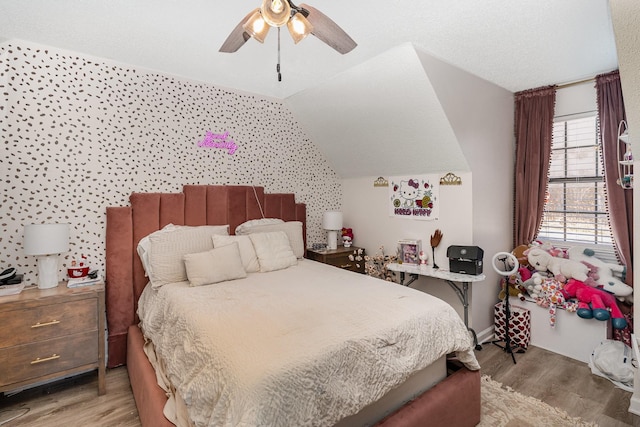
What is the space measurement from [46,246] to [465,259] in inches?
127

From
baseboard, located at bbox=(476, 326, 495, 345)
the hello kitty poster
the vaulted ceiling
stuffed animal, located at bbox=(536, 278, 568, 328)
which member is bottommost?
baseboard, located at bbox=(476, 326, 495, 345)

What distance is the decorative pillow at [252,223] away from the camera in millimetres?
3223

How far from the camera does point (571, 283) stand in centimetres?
284

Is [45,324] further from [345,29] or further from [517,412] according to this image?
[517,412]

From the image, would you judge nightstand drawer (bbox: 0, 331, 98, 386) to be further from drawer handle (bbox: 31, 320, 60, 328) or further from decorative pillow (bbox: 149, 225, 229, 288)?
decorative pillow (bbox: 149, 225, 229, 288)

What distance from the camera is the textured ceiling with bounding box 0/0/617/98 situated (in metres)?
1.87

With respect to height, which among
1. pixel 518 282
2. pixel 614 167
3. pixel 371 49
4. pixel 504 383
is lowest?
pixel 504 383

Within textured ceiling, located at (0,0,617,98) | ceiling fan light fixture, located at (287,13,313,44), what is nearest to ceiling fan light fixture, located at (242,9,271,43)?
ceiling fan light fixture, located at (287,13,313,44)

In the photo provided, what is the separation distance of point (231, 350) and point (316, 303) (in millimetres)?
675

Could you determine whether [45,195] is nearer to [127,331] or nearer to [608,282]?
[127,331]

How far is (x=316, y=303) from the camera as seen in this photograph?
1964mm

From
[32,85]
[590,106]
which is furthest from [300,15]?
[590,106]

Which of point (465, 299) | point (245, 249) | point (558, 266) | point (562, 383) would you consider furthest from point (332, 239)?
point (562, 383)

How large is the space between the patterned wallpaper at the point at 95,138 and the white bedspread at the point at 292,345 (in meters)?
1.03
